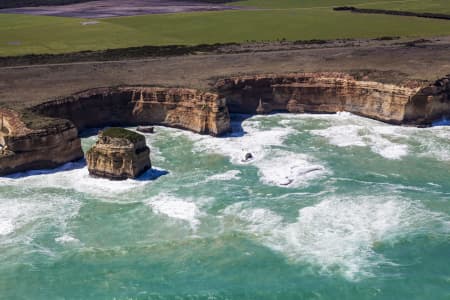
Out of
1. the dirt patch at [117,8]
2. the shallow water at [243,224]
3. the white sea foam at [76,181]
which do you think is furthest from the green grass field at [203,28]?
the white sea foam at [76,181]

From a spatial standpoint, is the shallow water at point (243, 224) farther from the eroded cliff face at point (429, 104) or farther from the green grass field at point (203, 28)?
the green grass field at point (203, 28)

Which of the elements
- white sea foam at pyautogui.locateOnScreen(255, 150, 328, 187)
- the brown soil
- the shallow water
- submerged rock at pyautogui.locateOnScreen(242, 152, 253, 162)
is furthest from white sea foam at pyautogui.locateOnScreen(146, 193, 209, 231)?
the brown soil

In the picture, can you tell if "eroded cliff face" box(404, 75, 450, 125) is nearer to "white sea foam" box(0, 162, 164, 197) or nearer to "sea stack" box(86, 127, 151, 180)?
"white sea foam" box(0, 162, 164, 197)

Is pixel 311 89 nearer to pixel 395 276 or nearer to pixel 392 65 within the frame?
pixel 392 65

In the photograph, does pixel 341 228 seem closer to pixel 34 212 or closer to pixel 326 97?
pixel 34 212

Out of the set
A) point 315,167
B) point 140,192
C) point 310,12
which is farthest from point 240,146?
point 310,12

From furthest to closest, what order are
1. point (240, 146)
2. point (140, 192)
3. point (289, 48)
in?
point (289, 48) < point (240, 146) < point (140, 192)

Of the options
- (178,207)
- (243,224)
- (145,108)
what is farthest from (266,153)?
(145,108)
